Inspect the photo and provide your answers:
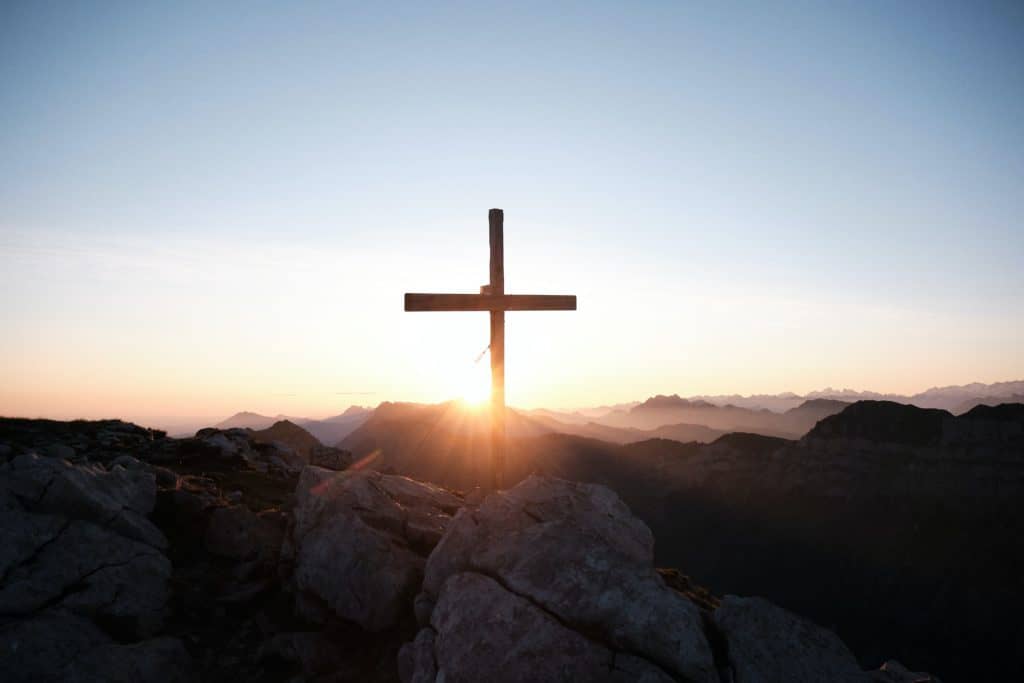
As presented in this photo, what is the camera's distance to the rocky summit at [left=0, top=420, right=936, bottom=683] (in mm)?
7242

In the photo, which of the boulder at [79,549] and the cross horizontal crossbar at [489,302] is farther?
the cross horizontal crossbar at [489,302]

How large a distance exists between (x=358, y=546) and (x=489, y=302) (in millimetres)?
5235

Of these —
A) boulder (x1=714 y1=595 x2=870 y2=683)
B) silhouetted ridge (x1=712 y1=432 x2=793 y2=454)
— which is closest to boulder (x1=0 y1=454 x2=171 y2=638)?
boulder (x1=714 y1=595 x2=870 y2=683)

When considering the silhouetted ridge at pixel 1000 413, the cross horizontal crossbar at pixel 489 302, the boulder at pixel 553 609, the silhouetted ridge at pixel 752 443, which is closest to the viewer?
the boulder at pixel 553 609

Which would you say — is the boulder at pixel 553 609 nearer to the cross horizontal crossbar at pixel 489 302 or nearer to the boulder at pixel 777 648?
the boulder at pixel 777 648

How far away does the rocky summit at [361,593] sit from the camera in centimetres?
724

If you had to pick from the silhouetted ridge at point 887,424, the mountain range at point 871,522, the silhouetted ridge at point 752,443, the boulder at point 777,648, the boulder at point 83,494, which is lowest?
the mountain range at point 871,522

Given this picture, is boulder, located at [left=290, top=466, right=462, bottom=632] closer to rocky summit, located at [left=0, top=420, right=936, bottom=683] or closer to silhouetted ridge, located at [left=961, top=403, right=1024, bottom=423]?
rocky summit, located at [left=0, top=420, right=936, bottom=683]

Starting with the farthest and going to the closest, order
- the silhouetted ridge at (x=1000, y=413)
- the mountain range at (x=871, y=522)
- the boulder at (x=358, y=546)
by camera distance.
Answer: the silhouetted ridge at (x=1000, y=413) → the mountain range at (x=871, y=522) → the boulder at (x=358, y=546)

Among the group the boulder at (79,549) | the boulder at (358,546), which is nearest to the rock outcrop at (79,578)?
the boulder at (79,549)

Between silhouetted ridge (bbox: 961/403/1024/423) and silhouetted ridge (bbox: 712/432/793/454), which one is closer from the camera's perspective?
silhouetted ridge (bbox: 961/403/1024/423)

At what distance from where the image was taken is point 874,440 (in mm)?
135625

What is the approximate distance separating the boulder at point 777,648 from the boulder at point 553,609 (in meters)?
0.42

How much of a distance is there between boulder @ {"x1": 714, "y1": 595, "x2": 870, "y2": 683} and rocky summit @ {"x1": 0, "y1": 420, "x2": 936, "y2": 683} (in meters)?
0.02
